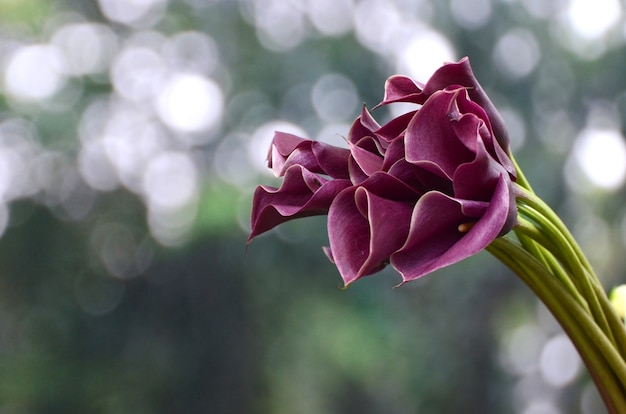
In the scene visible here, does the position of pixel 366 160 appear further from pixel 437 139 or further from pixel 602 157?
pixel 602 157

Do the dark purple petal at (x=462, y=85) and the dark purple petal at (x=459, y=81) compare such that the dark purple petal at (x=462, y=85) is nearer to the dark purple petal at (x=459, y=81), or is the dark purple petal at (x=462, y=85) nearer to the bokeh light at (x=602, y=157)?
the dark purple petal at (x=459, y=81)

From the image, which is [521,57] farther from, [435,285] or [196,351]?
[196,351]

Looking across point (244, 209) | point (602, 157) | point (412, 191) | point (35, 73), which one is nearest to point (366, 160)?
point (412, 191)

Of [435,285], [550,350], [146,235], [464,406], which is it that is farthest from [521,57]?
[146,235]

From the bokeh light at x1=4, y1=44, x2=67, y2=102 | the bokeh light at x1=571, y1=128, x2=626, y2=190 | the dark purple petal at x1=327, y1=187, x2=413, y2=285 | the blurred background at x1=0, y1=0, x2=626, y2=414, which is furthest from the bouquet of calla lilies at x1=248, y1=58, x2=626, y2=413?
the bokeh light at x1=571, y1=128, x2=626, y2=190

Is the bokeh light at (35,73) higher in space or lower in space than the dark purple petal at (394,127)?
lower

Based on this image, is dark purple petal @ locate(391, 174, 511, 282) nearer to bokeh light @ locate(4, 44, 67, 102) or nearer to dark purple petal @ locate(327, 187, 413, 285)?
dark purple petal @ locate(327, 187, 413, 285)

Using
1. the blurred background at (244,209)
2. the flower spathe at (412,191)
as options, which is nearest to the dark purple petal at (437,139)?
the flower spathe at (412,191)

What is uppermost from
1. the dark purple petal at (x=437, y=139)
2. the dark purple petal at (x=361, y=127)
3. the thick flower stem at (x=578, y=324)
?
the dark purple petal at (x=437, y=139)
